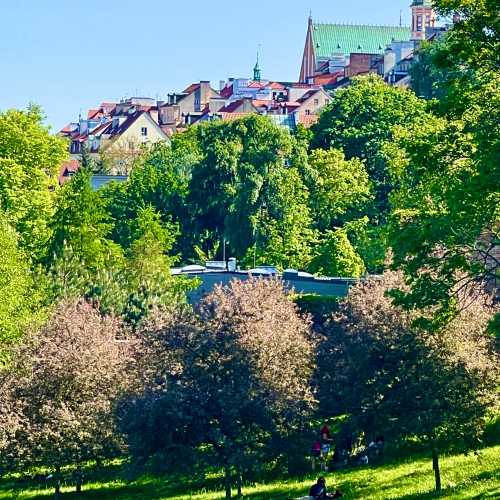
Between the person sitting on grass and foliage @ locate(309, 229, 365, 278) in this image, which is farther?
foliage @ locate(309, 229, 365, 278)

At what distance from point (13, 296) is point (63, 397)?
13973 mm

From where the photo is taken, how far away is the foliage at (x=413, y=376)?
35094mm

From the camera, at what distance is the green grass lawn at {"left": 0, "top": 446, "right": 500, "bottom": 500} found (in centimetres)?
3341

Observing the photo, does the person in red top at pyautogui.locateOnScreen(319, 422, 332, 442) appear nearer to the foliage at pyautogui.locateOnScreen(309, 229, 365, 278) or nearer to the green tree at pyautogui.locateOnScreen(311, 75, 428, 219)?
the foliage at pyautogui.locateOnScreen(309, 229, 365, 278)

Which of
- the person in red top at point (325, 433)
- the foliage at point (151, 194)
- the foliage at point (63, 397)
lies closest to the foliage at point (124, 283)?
the foliage at point (63, 397)

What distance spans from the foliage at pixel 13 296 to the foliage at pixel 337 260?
23.6 meters

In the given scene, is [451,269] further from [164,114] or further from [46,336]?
[164,114]

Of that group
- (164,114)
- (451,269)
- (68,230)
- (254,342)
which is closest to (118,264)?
(68,230)

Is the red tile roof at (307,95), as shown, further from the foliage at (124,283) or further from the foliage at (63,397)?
the foliage at (63,397)

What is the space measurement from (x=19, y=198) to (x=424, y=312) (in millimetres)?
51568

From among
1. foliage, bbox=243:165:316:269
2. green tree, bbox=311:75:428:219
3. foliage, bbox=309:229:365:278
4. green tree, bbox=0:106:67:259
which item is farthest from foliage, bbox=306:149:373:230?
green tree, bbox=0:106:67:259

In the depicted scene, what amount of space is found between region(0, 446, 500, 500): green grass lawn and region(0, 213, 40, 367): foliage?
408 inches

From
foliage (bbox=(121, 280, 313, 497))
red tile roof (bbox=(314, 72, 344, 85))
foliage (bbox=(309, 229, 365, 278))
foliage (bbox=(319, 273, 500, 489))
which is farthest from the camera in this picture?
red tile roof (bbox=(314, 72, 344, 85))

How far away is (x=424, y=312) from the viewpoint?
3569 centimetres
